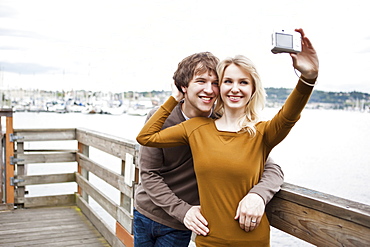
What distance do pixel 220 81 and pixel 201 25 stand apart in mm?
60178

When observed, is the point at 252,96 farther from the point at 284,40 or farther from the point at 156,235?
the point at 156,235

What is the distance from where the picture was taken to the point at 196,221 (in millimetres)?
1589

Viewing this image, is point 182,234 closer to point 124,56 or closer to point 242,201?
point 242,201

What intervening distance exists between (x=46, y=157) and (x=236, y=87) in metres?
3.98

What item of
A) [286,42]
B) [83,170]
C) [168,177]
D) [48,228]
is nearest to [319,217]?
[286,42]

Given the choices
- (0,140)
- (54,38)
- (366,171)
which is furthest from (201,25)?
(0,140)

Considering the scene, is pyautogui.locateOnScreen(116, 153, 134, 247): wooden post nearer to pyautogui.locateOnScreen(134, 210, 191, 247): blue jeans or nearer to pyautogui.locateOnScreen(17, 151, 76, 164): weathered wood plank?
pyautogui.locateOnScreen(134, 210, 191, 247): blue jeans

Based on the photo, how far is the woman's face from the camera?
5.08 ft

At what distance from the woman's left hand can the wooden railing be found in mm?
431

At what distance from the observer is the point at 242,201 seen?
1.48 metres

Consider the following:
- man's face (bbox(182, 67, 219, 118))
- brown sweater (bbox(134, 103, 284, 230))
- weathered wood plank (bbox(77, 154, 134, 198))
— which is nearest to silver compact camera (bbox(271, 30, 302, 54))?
man's face (bbox(182, 67, 219, 118))

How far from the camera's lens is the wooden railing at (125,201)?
132 cm

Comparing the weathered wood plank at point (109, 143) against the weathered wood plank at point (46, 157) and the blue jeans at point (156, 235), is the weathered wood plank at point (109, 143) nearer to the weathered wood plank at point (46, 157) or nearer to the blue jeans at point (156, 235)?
the weathered wood plank at point (46, 157)

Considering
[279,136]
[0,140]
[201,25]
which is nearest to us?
[279,136]
